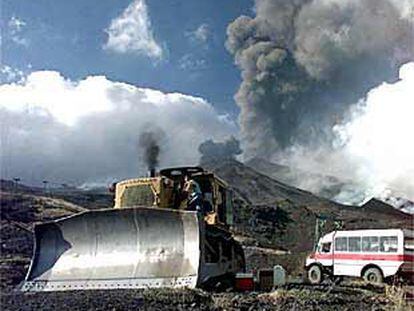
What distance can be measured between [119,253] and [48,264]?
1.41m

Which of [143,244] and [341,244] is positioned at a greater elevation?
[341,244]

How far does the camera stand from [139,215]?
11.7m

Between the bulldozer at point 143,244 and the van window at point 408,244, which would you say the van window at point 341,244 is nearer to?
the van window at point 408,244

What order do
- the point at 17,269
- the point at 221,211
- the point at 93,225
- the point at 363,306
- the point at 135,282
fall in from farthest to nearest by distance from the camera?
the point at 17,269, the point at 221,211, the point at 93,225, the point at 135,282, the point at 363,306

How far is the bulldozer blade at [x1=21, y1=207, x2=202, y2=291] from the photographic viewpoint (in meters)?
11.0

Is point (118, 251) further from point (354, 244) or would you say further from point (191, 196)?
point (354, 244)

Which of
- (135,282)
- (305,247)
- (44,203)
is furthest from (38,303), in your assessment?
(44,203)

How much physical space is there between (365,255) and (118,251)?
11.8m

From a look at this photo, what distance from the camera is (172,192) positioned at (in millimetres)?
12867

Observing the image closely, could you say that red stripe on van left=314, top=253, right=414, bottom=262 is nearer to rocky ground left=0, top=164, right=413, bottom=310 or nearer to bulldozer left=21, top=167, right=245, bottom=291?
rocky ground left=0, top=164, right=413, bottom=310

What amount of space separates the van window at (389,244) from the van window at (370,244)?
0.21 m

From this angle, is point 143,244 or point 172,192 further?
point 172,192

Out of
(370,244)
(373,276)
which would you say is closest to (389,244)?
(370,244)

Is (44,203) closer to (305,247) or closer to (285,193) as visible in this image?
(305,247)
